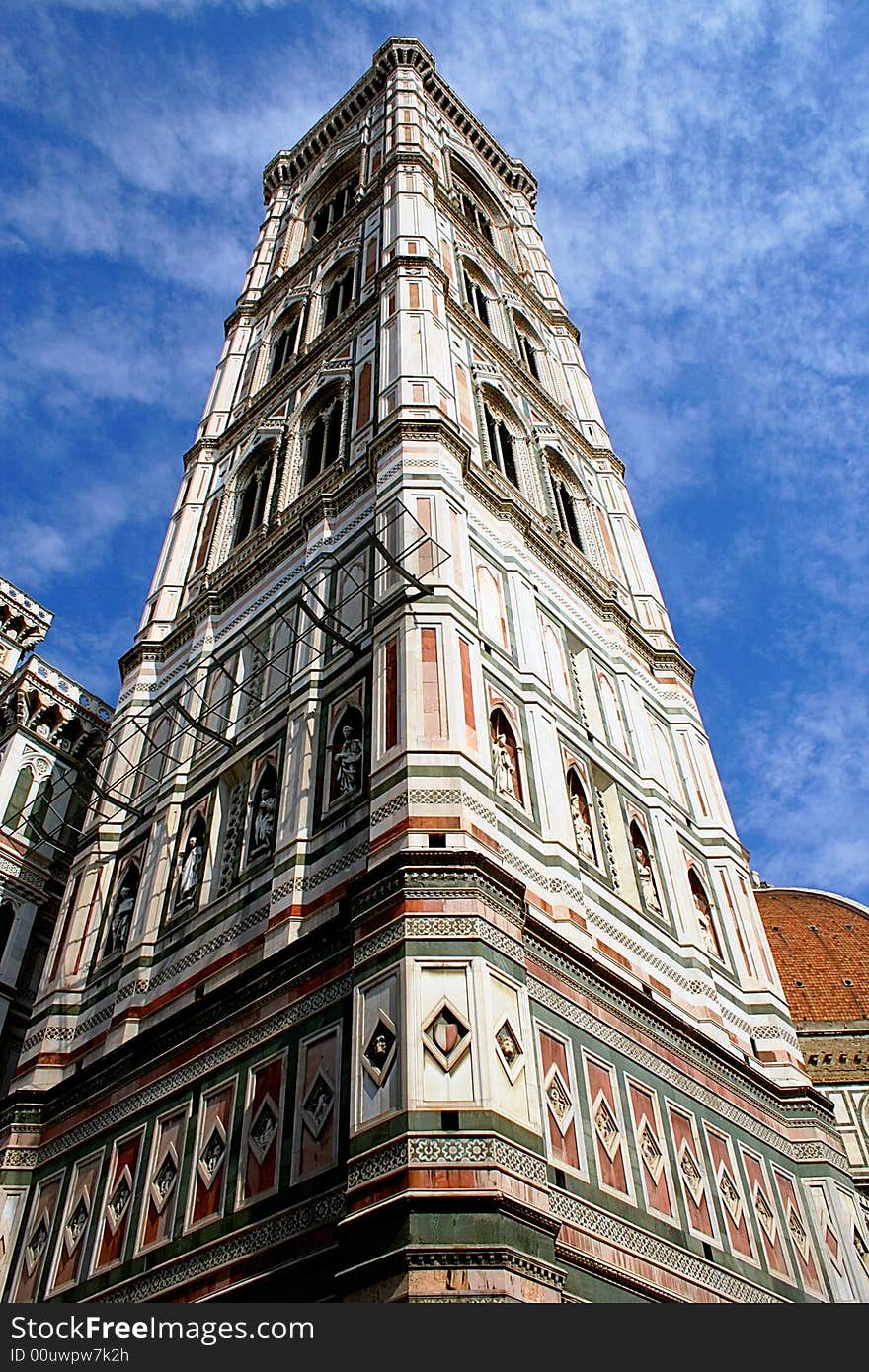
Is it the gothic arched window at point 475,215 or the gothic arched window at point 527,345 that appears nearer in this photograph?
the gothic arched window at point 527,345

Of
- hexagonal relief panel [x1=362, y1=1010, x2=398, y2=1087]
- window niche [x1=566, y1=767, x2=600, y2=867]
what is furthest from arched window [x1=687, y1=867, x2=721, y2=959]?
hexagonal relief panel [x1=362, y1=1010, x2=398, y2=1087]

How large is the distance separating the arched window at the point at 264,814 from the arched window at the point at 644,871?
11.9 ft

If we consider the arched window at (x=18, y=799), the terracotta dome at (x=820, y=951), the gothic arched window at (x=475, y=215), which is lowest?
the arched window at (x=18, y=799)

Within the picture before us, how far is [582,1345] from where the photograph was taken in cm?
527

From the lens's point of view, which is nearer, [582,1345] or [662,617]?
[582,1345]

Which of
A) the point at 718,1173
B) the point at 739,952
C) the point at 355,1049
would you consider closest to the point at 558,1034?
the point at 355,1049

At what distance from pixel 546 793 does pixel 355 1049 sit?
348 cm

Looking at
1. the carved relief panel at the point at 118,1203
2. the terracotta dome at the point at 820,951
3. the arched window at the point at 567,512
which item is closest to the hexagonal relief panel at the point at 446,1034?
the carved relief panel at the point at 118,1203

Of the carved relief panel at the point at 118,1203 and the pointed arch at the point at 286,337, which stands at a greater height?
the pointed arch at the point at 286,337

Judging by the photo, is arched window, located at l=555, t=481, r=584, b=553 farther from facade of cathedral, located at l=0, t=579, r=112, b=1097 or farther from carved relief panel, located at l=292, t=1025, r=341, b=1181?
carved relief panel, located at l=292, t=1025, r=341, b=1181

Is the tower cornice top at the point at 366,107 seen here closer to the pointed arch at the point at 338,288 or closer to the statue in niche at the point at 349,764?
the pointed arch at the point at 338,288

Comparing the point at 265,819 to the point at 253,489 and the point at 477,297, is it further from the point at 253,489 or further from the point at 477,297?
the point at 477,297

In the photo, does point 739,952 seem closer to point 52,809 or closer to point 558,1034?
point 558,1034

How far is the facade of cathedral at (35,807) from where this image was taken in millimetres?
13273
